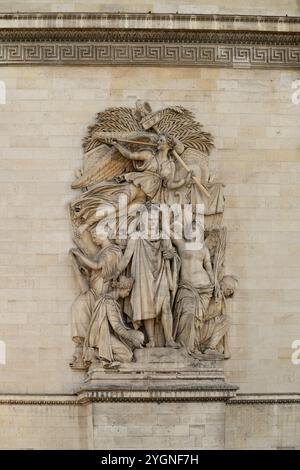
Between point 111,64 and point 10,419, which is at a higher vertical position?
point 111,64

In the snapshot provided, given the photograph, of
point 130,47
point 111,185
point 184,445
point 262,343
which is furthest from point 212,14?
point 184,445

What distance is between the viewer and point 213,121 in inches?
654

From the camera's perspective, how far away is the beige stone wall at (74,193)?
53.1 ft

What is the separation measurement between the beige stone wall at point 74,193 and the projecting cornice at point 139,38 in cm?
13

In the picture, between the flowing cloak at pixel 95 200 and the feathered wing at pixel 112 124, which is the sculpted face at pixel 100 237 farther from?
the feathered wing at pixel 112 124

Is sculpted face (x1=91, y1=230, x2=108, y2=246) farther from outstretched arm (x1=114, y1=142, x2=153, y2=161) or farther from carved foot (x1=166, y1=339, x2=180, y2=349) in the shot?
carved foot (x1=166, y1=339, x2=180, y2=349)

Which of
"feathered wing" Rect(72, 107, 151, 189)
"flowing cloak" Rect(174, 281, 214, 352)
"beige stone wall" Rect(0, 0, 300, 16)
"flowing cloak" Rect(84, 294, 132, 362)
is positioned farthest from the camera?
"beige stone wall" Rect(0, 0, 300, 16)

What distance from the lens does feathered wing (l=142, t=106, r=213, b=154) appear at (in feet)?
54.0

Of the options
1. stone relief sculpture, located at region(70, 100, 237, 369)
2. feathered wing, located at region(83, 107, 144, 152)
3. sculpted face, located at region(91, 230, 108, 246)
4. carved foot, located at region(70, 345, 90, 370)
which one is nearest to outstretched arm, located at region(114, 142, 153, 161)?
stone relief sculpture, located at region(70, 100, 237, 369)

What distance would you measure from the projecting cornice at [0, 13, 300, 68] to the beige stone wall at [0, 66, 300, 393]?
130 millimetres

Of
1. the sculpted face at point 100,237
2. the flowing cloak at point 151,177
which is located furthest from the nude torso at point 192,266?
the sculpted face at point 100,237

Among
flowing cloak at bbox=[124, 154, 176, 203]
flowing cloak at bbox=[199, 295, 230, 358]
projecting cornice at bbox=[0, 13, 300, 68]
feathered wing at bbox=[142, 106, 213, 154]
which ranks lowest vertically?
flowing cloak at bbox=[199, 295, 230, 358]

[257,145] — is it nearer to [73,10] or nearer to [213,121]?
[213,121]
